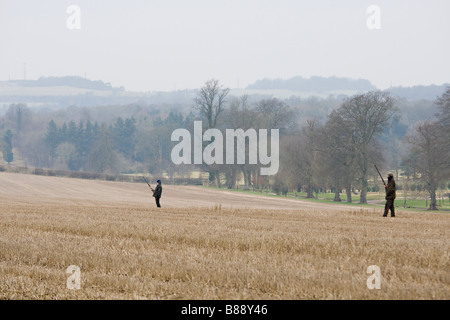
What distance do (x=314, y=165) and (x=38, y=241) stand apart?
226ft

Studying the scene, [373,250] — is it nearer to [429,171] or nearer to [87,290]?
[87,290]

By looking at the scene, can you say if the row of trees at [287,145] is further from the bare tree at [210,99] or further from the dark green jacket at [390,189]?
the dark green jacket at [390,189]

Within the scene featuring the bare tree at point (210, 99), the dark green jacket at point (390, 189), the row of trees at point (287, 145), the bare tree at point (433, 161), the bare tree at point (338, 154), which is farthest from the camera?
the bare tree at point (210, 99)

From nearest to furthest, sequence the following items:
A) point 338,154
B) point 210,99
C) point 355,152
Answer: point 355,152
point 338,154
point 210,99

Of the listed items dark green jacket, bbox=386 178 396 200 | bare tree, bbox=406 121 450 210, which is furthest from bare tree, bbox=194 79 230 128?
dark green jacket, bbox=386 178 396 200

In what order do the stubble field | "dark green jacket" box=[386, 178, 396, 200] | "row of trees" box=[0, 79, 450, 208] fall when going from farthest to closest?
"row of trees" box=[0, 79, 450, 208] < "dark green jacket" box=[386, 178, 396, 200] < the stubble field

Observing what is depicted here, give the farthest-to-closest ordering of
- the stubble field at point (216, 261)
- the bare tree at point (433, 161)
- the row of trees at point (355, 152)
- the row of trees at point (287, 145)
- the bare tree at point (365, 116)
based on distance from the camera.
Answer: the bare tree at point (365, 116) → the row of trees at point (287, 145) → the row of trees at point (355, 152) → the bare tree at point (433, 161) → the stubble field at point (216, 261)

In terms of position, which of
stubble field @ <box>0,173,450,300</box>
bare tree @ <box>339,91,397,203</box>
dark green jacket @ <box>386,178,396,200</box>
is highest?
bare tree @ <box>339,91,397,203</box>

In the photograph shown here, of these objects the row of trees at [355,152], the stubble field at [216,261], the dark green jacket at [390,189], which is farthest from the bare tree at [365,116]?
the stubble field at [216,261]

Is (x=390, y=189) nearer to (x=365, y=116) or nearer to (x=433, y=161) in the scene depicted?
(x=433, y=161)

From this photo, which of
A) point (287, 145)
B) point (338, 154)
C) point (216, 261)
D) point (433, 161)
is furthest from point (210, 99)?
point (216, 261)

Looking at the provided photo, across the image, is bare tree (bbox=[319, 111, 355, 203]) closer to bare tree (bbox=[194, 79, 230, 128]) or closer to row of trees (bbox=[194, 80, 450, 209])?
row of trees (bbox=[194, 80, 450, 209])

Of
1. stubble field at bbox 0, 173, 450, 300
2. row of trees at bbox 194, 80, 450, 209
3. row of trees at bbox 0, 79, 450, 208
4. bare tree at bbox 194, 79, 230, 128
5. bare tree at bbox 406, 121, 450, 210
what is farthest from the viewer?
bare tree at bbox 194, 79, 230, 128

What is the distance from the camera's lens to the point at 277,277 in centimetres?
1073
